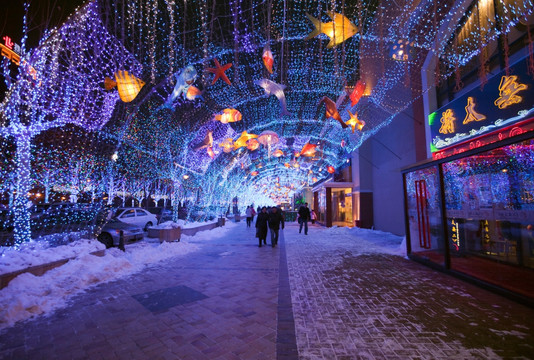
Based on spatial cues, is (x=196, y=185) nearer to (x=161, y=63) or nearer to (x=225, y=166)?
(x=225, y=166)

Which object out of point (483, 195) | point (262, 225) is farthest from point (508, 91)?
point (262, 225)

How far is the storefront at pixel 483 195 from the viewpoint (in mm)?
5320

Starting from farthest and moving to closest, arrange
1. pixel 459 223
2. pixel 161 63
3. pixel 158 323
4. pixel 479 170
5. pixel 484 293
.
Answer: pixel 161 63, pixel 459 223, pixel 479 170, pixel 484 293, pixel 158 323

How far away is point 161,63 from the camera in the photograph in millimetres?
10234

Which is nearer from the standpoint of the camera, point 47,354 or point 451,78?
point 47,354

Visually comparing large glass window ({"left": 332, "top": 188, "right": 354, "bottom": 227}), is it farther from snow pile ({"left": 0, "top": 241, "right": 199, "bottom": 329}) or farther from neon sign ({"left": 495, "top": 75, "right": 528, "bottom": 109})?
snow pile ({"left": 0, "top": 241, "right": 199, "bottom": 329})

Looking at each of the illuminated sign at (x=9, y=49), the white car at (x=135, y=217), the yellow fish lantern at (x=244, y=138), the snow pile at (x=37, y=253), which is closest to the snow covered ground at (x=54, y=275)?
the snow pile at (x=37, y=253)

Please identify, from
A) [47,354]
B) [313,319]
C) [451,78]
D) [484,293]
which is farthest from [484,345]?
[451,78]

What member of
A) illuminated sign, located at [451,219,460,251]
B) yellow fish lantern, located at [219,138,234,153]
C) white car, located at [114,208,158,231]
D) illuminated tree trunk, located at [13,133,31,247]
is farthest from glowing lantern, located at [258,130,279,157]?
illuminated tree trunk, located at [13,133,31,247]

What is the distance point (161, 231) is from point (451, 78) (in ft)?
40.2

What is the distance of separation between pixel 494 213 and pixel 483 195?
Answer: 99cm

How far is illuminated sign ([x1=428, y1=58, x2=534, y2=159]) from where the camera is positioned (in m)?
5.56

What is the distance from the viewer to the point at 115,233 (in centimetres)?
1024

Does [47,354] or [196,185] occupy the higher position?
[196,185]
